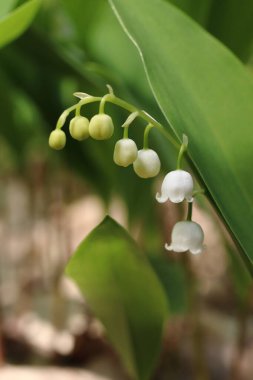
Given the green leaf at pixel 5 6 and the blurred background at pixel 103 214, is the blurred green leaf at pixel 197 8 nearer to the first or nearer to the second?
the blurred background at pixel 103 214

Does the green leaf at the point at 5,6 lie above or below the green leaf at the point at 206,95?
above

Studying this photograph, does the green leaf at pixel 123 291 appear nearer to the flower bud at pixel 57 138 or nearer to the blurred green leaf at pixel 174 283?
the flower bud at pixel 57 138

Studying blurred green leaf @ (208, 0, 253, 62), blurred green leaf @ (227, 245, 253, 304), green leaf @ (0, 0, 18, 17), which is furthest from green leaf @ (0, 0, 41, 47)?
blurred green leaf @ (227, 245, 253, 304)

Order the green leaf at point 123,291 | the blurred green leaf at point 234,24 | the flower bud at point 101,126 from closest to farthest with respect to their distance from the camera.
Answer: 1. the flower bud at point 101,126
2. the green leaf at point 123,291
3. the blurred green leaf at point 234,24

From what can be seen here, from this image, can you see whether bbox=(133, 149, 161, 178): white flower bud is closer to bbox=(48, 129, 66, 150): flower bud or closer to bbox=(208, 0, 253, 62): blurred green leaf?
bbox=(48, 129, 66, 150): flower bud

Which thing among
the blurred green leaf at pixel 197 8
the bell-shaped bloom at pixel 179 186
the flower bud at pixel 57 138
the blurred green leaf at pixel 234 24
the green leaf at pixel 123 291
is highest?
the blurred green leaf at pixel 197 8

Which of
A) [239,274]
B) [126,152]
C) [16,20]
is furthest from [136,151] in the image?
[239,274]

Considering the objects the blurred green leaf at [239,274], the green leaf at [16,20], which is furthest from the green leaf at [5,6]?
the blurred green leaf at [239,274]

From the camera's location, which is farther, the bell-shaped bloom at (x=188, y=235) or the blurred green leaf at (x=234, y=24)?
the blurred green leaf at (x=234, y=24)

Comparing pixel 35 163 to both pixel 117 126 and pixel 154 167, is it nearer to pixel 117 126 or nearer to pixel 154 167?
pixel 117 126

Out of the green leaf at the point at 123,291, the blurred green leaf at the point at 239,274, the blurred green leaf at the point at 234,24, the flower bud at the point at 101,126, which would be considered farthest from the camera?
the blurred green leaf at the point at 239,274
